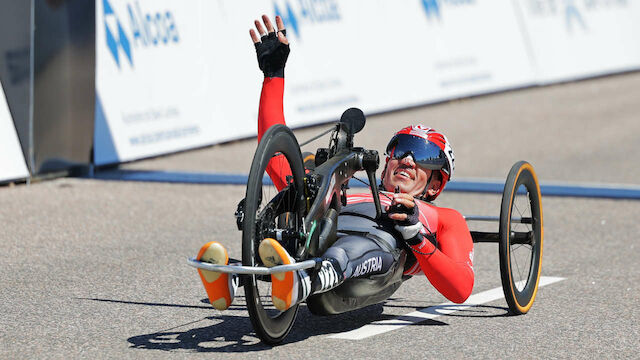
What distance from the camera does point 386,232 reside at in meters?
5.54

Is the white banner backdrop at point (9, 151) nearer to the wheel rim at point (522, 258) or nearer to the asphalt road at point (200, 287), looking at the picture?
the asphalt road at point (200, 287)

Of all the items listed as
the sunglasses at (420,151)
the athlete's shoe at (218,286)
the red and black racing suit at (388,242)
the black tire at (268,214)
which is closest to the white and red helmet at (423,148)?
the sunglasses at (420,151)

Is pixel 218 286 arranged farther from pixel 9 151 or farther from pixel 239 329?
pixel 9 151

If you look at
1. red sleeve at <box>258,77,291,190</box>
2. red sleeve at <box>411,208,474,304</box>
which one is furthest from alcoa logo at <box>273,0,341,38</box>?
red sleeve at <box>411,208,474,304</box>

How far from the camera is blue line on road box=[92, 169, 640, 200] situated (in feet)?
34.3

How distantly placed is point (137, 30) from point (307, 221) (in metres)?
7.71

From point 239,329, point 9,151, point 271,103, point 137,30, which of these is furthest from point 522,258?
point 137,30

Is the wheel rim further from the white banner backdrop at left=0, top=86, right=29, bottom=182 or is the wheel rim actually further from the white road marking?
the white banner backdrop at left=0, top=86, right=29, bottom=182

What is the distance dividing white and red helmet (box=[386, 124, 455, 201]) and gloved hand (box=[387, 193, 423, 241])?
2.37 ft

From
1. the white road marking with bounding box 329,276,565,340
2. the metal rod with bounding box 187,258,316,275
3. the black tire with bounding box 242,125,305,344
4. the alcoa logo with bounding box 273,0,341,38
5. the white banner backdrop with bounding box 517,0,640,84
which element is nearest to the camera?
the metal rod with bounding box 187,258,316,275

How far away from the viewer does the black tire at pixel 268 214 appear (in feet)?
15.3

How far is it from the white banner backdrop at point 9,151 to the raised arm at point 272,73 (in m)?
5.00

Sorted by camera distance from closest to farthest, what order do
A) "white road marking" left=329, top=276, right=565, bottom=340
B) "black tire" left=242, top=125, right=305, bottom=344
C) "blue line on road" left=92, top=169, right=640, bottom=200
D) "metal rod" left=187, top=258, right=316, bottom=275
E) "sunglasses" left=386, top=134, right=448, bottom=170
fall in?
"metal rod" left=187, top=258, right=316, bottom=275 → "black tire" left=242, top=125, right=305, bottom=344 → "white road marking" left=329, top=276, right=565, bottom=340 → "sunglasses" left=386, top=134, right=448, bottom=170 → "blue line on road" left=92, top=169, right=640, bottom=200

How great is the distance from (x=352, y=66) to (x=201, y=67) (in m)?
3.32
